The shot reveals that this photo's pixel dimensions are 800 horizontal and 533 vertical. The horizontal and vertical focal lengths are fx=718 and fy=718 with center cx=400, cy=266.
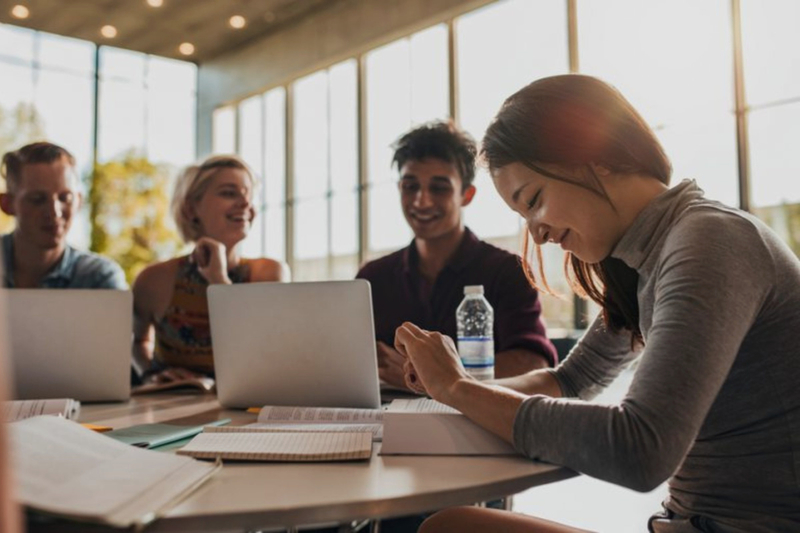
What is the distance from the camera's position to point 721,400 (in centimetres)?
105

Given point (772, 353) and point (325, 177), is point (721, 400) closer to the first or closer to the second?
point (772, 353)

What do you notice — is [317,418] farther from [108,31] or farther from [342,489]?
[108,31]

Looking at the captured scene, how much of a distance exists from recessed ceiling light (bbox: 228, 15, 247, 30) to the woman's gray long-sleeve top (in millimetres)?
8888

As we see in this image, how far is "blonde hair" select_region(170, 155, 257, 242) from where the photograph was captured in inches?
105

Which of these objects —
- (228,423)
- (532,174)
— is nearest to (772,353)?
(532,174)

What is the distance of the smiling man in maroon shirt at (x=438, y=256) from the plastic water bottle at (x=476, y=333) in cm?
3

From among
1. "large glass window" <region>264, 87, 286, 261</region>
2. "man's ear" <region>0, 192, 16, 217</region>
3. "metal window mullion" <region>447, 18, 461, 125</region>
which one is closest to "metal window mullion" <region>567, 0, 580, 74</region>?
"metal window mullion" <region>447, 18, 461, 125</region>

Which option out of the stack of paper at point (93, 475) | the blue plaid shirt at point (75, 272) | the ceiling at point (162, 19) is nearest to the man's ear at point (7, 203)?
the blue plaid shirt at point (75, 272)

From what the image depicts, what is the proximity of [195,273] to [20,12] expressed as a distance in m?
8.08

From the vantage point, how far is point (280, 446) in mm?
1087

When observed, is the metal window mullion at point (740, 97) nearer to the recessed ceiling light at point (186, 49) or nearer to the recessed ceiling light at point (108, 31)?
the recessed ceiling light at point (186, 49)

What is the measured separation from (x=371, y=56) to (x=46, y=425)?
774cm

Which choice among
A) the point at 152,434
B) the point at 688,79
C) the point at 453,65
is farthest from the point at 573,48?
the point at 152,434

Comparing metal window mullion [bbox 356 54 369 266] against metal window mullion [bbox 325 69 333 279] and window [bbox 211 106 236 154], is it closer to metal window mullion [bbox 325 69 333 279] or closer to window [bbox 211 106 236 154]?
metal window mullion [bbox 325 69 333 279]
